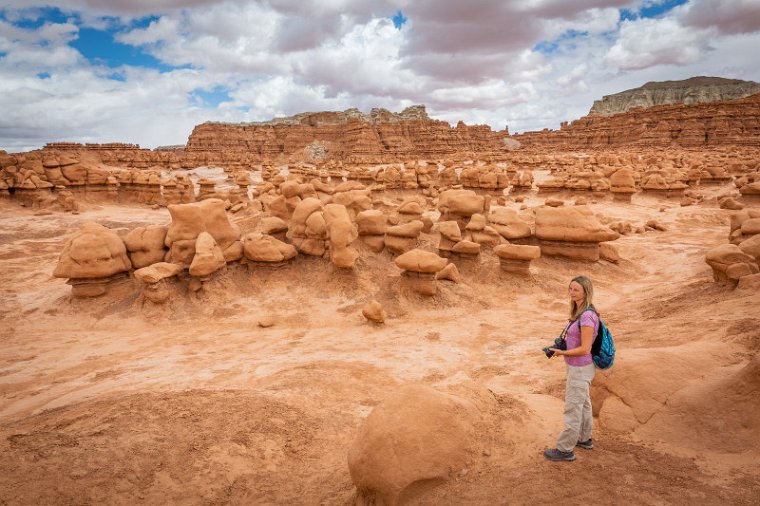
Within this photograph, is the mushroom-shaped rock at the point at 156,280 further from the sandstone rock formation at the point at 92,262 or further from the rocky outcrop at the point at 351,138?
the rocky outcrop at the point at 351,138

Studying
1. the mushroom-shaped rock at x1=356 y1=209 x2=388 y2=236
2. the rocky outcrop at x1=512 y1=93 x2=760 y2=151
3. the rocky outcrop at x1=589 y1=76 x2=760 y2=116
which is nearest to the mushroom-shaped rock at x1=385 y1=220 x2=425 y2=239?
the mushroom-shaped rock at x1=356 y1=209 x2=388 y2=236

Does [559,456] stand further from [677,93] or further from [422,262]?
[677,93]

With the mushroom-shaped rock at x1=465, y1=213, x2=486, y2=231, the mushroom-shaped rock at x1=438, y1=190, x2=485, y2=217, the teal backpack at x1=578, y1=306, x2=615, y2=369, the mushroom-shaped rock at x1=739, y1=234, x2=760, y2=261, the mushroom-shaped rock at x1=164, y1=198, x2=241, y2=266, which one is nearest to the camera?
the teal backpack at x1=578, y1=306, x2=615, y2=369

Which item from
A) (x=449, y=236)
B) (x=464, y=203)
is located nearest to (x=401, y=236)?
(x=449, y=236)

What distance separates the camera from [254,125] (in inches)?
2798

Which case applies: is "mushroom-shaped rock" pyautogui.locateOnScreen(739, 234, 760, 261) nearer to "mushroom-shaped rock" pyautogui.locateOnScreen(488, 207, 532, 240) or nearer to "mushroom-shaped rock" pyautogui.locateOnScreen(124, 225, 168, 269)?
"mushroom-shaped rock" pyautogui.locateOnScreen(488, 207, 532, 240)

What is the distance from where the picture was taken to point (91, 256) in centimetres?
905

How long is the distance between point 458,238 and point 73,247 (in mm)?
9261

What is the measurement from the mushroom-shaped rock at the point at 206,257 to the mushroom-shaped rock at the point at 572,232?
28.8ft

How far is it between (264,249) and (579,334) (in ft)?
27.9

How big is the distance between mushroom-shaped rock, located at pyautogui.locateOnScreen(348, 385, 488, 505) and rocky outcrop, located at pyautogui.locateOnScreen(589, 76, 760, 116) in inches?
3779

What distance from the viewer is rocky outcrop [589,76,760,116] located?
280 ft

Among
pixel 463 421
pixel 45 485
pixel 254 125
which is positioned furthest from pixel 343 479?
pixel 254 125

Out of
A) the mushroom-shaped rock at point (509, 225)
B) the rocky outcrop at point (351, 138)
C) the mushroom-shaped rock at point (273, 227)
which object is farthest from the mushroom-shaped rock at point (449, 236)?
the rocky outcrop at point (351, 138)
